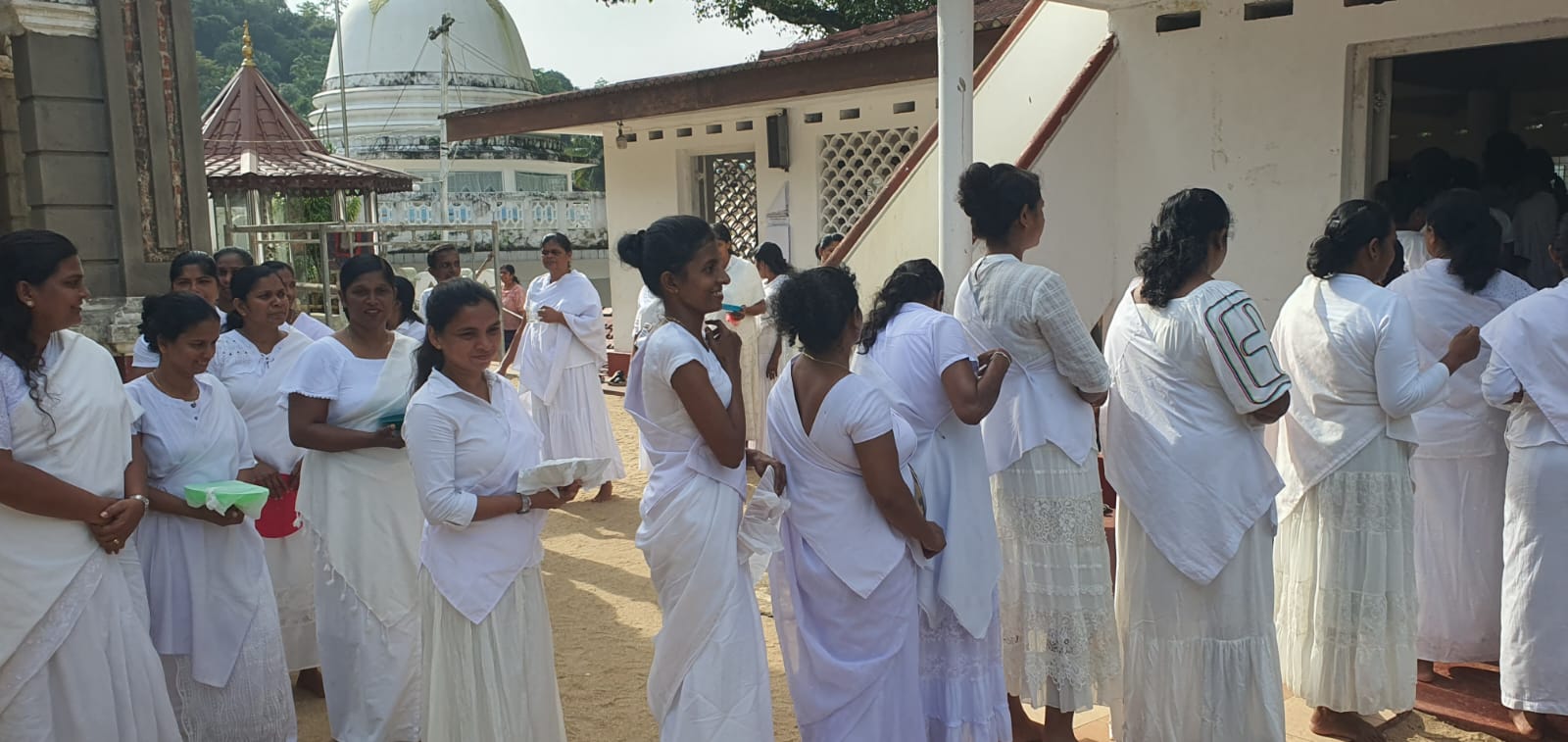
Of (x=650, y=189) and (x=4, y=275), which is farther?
(x=650, y=189)

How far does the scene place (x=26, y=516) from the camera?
3018mm

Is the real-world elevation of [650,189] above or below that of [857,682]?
above

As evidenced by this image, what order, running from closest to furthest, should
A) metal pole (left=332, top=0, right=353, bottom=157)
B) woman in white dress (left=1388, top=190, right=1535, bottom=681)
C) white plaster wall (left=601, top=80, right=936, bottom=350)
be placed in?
woman in white dress (left=1388, top=190, right=1535, bottom=681)
white plaster wall (left=601, top=80, right=936, bottom=350)
metal pole (left=332, top=0, right=353, bottom=157)

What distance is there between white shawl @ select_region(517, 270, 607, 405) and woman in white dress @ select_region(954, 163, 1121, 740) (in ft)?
15.8

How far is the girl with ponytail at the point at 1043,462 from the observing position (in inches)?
140

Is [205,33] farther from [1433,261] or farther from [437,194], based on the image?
[1433,261]

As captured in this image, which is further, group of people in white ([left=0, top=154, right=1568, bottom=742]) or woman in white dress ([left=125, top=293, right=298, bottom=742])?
woman in white dress ([left=125, top=293, right=298, bottom=742])

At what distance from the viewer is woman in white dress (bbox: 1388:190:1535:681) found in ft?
14.2

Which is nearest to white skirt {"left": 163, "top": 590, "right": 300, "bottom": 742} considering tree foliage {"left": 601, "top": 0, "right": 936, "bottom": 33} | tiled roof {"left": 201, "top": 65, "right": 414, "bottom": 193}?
tiled roof {"left": 201, "top": 65, "right": 414, "bottom": 193}

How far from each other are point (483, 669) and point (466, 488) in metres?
0.53

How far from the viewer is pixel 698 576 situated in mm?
3014

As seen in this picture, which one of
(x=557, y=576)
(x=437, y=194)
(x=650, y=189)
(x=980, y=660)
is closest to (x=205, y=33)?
(x=437, y=194)

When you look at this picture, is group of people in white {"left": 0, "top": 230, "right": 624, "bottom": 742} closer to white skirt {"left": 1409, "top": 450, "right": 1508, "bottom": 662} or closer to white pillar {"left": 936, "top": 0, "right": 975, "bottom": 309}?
white pillar {"left": 936, "top": 0, "right": 975, "bottom": 309}

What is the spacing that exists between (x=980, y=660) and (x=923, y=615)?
213 millimetres
